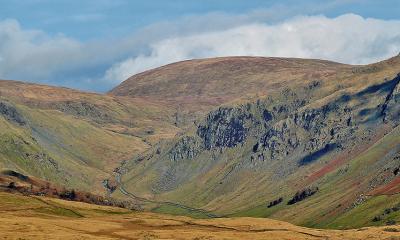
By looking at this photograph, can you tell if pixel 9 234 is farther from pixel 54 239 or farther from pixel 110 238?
pixel 110 238

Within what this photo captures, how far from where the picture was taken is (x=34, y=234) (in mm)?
190750

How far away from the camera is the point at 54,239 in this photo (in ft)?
600

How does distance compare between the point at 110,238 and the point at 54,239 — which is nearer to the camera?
the point at 54,239

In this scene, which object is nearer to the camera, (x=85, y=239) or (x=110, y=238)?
(x=85, y=239)

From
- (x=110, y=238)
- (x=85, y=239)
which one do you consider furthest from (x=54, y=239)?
(x=110, y=238)

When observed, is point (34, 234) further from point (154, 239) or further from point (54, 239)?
point (154, 239)

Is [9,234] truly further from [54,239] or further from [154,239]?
[154,239]

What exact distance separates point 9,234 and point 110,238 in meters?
27.7

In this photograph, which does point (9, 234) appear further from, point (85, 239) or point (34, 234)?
point (85, 239)

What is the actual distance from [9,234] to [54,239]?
41.5 feet

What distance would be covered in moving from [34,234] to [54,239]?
1029 cm

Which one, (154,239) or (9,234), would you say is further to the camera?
(154,239)

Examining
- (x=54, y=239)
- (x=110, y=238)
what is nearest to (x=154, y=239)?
(x=110, y=238)

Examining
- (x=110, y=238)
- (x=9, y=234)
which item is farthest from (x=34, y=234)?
(x=110, y=238)
